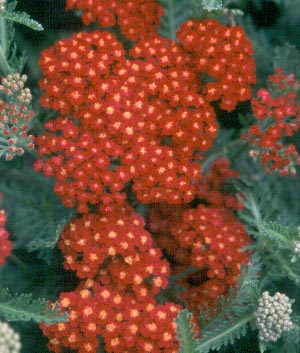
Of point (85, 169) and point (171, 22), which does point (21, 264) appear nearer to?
point (85, 169)

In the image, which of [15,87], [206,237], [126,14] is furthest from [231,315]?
[126,14]

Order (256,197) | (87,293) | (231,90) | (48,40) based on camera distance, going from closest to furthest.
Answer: (87,293) < (231,90) < (256,197) < (48,40)

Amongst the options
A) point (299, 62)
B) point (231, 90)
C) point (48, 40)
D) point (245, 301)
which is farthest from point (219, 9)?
point (245, 301)

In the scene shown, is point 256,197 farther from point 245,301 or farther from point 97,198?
point 97,198

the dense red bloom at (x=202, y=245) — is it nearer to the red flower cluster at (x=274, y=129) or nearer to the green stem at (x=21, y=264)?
the red flower cluster at (x=274, y=129)

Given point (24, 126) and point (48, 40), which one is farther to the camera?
point (48, 40)

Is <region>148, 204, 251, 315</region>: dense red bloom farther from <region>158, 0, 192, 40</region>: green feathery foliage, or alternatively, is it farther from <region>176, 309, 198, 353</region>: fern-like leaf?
<region>158, 0, 192, 40</region>: green feathery foliage

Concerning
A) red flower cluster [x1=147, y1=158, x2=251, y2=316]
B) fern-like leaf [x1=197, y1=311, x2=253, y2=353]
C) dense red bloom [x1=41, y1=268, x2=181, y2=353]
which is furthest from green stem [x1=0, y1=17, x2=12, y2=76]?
fern-like leaf [x1=197, y1=311, x2=253, y2=353]
